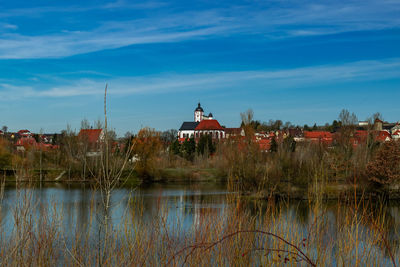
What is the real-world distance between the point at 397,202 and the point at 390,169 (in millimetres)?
1951

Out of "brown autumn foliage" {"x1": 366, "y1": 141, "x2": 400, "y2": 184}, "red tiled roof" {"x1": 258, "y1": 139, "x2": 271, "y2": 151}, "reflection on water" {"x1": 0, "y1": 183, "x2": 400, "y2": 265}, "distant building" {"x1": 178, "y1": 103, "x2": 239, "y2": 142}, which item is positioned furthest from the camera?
"distant building" {"x1": 178, "y1": 103, "x2": 239, "y2": 142}

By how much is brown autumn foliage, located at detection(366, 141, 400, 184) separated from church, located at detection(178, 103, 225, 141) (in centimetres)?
7268

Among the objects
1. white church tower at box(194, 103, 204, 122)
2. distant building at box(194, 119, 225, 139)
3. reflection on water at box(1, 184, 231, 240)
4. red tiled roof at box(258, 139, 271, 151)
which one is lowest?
reflection on water at box(1, 184, 231, 240)

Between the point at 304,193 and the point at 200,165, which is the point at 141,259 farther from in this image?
the point at 200,165

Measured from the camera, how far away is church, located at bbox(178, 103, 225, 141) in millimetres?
110856

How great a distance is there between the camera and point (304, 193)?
25.5 meters

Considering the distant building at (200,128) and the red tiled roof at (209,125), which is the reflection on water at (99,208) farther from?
the red tiled roof at (209,125)

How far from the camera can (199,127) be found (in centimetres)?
11300

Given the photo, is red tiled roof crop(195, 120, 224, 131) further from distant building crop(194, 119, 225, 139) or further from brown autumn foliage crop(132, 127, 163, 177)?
brown autumn foliage crop(132, 127, 163, 177)

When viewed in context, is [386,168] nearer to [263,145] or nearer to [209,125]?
[263,145]

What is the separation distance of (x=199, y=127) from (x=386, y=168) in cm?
8861

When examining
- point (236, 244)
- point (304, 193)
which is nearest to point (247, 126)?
point (304, 193)

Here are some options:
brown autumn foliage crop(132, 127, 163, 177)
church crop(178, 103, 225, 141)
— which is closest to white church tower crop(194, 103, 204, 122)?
church crop(178, 103, 225, 141)

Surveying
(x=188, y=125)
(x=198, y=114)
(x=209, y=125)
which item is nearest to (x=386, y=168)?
(x=209, y=125)
